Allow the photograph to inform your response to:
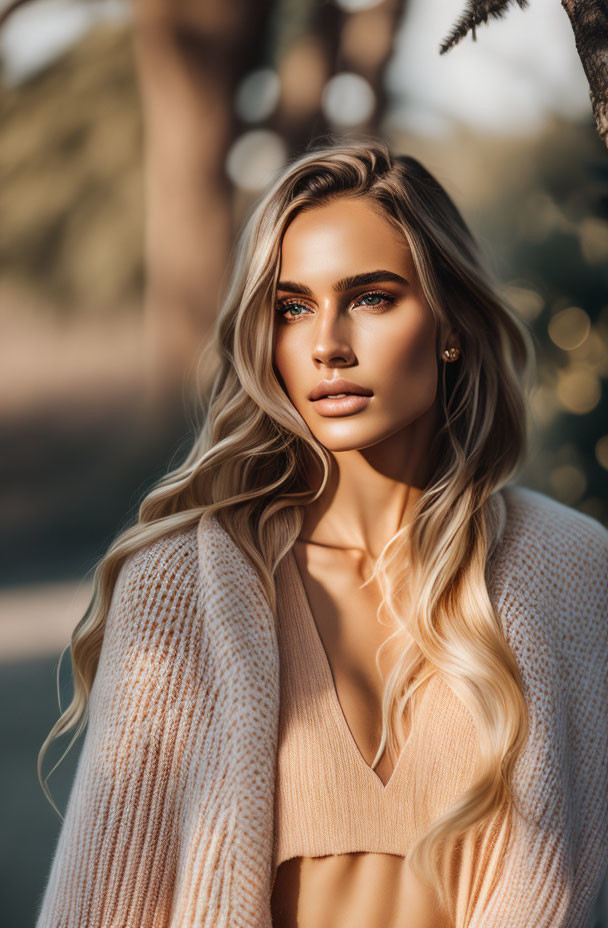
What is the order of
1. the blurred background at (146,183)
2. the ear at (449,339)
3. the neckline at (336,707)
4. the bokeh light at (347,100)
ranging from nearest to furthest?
the neckline at (336,707), the ear at (449,339), the blurred background at (146,183), the bokeh light at (347,100)

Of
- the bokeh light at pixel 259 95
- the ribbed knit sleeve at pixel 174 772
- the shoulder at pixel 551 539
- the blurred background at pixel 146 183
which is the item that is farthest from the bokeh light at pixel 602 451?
the bokeh light at pixel 259 95

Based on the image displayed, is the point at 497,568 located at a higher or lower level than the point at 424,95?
lower

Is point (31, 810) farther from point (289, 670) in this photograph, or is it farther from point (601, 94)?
point (601, 94)

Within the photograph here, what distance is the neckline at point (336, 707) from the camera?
4.86 feet

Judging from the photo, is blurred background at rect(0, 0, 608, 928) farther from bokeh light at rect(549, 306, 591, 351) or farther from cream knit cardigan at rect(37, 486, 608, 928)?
cream knit cardigan at rect(37, 486, 608, 928)

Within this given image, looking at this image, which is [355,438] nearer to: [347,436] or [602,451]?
[347,436]

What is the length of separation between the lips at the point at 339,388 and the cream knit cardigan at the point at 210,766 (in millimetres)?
316

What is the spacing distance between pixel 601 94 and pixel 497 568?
0.85m

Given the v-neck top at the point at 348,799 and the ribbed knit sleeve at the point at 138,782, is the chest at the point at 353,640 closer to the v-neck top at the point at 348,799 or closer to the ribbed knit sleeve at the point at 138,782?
the v-neck top at the point at 348,799

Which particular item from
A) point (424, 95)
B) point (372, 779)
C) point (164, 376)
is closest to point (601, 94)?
point (372, 779)

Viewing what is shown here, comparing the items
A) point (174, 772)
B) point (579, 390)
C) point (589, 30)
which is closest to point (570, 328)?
point (579, 390)

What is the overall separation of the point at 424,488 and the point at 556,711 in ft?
1.61

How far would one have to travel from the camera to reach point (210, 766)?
4.69ft

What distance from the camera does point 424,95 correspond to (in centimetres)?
286
